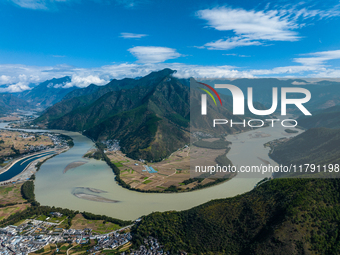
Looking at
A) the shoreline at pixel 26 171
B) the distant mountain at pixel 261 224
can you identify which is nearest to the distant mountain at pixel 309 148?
the distant mountain at pixel 261 224

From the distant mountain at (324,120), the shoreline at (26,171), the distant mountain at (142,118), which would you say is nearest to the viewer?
the shoreline at (26,171)

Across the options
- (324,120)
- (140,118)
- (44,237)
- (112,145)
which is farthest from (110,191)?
(324,120)

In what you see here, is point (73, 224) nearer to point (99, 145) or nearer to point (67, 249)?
point (67, 249)

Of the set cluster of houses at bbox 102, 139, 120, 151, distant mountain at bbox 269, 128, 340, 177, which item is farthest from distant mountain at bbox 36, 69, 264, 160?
distant mountain at bbox 269, 128, 340, 177

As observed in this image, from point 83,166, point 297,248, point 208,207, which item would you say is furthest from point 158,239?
point 83,166

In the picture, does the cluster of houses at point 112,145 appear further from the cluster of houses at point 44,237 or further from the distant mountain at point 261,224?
the distant mountain at point 261,224
